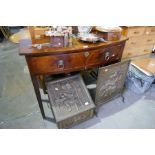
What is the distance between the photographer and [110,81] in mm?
1552

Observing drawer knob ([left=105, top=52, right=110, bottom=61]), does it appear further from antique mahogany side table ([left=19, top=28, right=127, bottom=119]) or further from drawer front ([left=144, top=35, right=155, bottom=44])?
drawer front ([left=144, top=35, right=155, bottom=44])

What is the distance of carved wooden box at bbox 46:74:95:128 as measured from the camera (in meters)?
1.40

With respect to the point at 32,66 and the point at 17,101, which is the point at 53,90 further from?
the point at 17,101

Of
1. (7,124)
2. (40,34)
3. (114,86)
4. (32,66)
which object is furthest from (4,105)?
(114,86)

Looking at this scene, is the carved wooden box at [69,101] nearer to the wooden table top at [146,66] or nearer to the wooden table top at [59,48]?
the wooden table top at [59,48]

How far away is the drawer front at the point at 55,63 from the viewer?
3.59ft

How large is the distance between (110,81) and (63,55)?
683mm

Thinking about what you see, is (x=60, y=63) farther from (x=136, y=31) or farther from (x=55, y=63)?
(x=136, y=31)

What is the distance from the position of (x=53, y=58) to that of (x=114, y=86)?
0.88m

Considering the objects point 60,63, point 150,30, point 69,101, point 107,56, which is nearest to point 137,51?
point 150,30

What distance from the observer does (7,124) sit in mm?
1552

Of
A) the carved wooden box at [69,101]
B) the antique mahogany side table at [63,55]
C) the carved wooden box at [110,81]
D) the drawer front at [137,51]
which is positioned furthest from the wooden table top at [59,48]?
the drawer front at [137,51]
